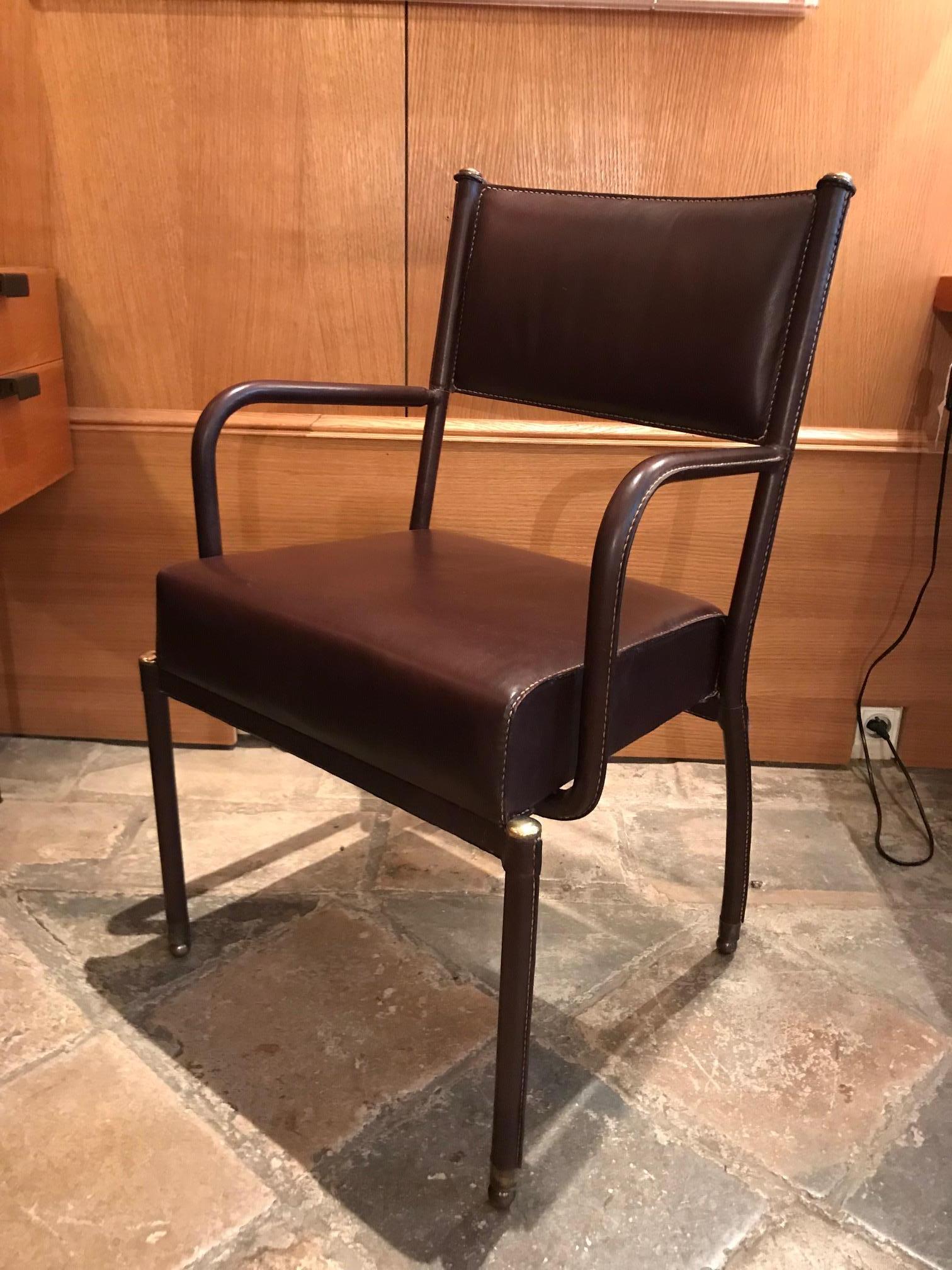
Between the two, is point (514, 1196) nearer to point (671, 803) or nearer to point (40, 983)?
point (40, 983)

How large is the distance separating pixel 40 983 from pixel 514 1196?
0.64m

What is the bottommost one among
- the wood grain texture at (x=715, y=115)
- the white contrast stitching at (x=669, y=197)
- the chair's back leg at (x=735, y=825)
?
the chair's back leg at (x=735, y=825)

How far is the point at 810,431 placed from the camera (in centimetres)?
160

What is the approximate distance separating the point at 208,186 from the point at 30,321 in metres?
0.35

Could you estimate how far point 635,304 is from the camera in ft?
3.74

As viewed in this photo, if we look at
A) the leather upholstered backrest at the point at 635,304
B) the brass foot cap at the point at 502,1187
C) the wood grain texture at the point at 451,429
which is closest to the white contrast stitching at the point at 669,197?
the leather upholstered backrest at the point at 635,304

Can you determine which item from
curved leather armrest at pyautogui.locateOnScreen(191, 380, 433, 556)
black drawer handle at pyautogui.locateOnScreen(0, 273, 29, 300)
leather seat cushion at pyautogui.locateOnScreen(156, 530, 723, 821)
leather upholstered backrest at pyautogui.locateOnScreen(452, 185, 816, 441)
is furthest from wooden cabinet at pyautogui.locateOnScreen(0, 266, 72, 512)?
leather upholstered backrest at pyautogui.locateOnScreen(452, 185, 816, 441)

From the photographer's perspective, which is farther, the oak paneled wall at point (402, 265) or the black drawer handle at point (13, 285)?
the oak paneled wall at point (402, 265)

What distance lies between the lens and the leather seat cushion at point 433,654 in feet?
2.62

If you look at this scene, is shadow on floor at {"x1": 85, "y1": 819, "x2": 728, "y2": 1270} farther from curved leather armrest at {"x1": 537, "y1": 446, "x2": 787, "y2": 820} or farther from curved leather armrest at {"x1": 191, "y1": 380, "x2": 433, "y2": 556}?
curved leather armrest at {"x1": 191, "y1": 380, "x2": 433, "y2": 556}

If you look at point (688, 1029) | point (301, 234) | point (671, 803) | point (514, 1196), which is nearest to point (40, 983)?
point (514, 1196)

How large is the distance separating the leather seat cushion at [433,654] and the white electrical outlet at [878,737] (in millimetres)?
824

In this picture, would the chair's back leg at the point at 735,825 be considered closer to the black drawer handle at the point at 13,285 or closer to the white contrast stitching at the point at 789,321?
the white contrast stitching at the point at 789,321

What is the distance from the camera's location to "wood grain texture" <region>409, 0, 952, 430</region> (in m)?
1.41
